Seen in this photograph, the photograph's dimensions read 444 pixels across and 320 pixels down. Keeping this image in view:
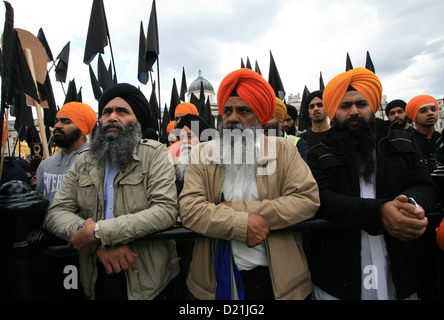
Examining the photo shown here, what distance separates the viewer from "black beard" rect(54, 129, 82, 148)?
306 centimetres

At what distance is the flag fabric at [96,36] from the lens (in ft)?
15.2

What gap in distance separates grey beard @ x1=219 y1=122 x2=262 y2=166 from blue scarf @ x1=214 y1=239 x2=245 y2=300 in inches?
20.9

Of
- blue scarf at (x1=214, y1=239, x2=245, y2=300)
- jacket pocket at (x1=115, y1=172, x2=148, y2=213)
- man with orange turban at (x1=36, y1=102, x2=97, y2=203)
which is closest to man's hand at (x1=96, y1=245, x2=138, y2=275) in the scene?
jacket pocket at (x1=115, y1=172, x2=148, y2=213)

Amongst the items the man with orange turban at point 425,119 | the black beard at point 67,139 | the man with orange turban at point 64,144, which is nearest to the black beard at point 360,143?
the man with orange turban at point 64,144

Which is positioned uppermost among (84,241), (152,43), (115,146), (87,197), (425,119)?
(152,43)

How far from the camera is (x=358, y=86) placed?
1.90 meters

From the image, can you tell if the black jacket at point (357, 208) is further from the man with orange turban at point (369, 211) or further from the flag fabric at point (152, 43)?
the flag fabric at point (152, 43)

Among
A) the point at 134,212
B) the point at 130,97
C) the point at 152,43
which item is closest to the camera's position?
the point at 134,212

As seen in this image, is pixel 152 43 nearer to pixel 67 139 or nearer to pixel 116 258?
pixel 67 139

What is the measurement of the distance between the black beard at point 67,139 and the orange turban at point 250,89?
7.34 feet

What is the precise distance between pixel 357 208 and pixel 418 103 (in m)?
4.02

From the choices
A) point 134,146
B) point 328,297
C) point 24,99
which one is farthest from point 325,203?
point 24,99

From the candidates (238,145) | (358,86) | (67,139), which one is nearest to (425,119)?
(358,86)

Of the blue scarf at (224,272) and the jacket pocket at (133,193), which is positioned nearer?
the blue scarf at (224,272)
